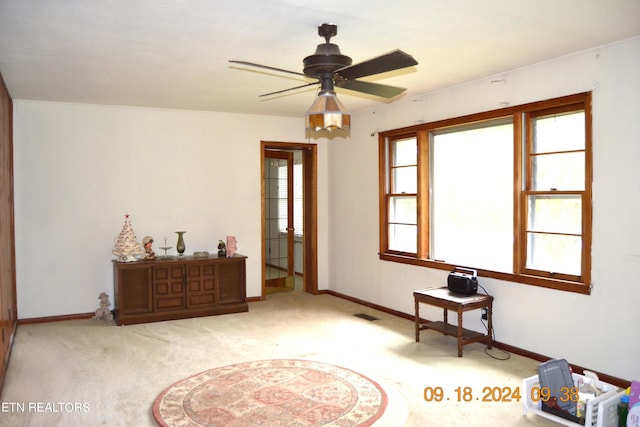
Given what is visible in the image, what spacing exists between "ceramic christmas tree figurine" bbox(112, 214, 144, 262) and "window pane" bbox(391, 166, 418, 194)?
3.22 m

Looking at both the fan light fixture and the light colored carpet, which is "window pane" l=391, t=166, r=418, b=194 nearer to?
the light colored carpet

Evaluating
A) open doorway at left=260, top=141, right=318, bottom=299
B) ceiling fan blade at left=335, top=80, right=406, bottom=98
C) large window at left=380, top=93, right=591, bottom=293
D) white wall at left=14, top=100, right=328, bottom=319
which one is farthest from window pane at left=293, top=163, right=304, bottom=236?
ceiling fan blade at left=335, top=80, right=406, bottom=98

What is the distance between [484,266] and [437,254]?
0.68 meters

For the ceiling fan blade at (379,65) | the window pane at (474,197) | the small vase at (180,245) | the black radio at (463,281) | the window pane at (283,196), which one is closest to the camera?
the ceiling fan blade at (379,65)

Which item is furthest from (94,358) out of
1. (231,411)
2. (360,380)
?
(360,380)

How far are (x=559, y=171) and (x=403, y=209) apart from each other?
2062 mm

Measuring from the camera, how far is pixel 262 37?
11.7ft

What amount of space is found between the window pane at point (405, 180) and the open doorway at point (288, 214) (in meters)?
1.56

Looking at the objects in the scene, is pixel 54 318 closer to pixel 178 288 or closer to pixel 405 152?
pixel 178 288

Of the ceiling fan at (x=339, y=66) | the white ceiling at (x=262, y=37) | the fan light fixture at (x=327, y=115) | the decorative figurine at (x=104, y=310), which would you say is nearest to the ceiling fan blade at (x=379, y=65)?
the ceiling fan at (x=339, y=66)

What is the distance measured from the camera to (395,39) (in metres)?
3.65

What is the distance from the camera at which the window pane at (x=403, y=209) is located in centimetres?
582

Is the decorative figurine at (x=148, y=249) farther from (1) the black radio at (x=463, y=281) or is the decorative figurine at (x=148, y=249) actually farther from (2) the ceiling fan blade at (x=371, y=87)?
(2) the ceiling fan blade at (x=371, y=87)

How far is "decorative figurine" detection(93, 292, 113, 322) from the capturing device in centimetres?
579
